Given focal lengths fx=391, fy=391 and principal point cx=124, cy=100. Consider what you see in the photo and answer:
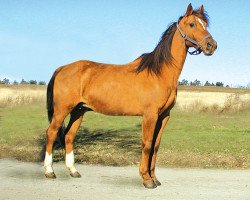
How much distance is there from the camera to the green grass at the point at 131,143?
11297 mm

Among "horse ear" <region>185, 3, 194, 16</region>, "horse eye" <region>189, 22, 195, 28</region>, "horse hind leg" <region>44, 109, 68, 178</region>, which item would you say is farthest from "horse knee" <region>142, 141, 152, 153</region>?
"horse ear" <region>185, 3, 194, 16</region>

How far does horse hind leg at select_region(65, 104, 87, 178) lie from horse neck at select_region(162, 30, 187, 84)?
2.25 m

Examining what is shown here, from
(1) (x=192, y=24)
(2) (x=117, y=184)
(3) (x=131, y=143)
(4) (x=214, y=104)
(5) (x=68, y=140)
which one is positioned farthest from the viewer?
(4) (x=214, y=104)

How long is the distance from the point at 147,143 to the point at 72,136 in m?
2.10

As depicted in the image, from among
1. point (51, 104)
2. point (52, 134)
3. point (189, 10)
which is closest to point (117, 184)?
point (52, 134)

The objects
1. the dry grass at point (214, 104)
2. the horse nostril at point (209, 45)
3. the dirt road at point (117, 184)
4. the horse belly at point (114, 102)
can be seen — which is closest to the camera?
the dirt road at point (117, 184)

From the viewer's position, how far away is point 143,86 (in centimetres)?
786

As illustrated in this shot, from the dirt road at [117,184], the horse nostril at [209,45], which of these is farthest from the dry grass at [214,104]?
the horse nostril at [209,45]

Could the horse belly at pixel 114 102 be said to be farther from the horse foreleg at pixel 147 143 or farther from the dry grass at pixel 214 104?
the dry grass at pixel 214 104

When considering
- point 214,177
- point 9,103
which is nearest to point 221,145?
point 214,177

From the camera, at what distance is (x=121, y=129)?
20250mm

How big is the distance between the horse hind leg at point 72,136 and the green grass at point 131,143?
6.66ft

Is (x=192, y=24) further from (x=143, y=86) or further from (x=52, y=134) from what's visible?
(x=52, y=134)

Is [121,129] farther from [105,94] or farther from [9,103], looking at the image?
[9,103]
